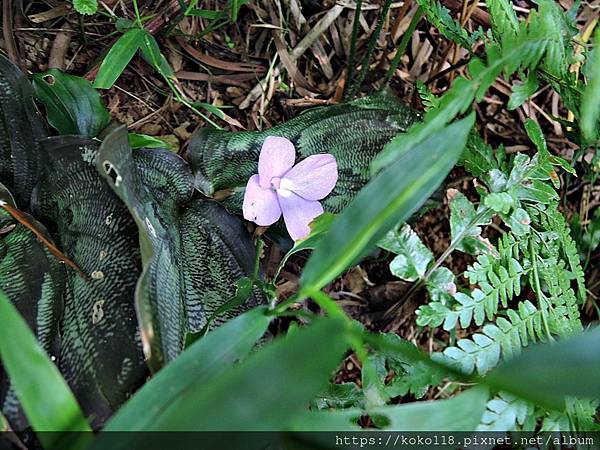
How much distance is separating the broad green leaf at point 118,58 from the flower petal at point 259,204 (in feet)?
0.83

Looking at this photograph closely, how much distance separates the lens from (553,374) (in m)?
0.39

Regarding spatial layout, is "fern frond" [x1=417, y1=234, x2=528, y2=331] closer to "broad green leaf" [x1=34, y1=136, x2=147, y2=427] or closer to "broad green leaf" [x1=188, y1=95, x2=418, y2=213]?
"broad green leaf" [x1=188, y1=95, x2=418, y2=213]

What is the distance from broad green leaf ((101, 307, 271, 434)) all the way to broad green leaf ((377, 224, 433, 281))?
0.23 metres

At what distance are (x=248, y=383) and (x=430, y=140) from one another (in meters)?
0.25

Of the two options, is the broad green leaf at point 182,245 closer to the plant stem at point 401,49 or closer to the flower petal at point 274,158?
the flower petal at point 274,158

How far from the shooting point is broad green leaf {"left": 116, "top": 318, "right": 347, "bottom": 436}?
1.14 ft

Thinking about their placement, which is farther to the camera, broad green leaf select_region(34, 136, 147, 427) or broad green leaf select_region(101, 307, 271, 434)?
broad green leaf select_region(34, 136, 147, 427)

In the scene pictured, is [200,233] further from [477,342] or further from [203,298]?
[477,342]

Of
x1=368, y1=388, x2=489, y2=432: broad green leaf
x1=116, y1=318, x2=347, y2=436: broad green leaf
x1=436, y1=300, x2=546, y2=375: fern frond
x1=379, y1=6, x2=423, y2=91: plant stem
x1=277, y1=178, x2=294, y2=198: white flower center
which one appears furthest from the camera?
x1=379, y1=6, x2=423, y2=91: plant stem

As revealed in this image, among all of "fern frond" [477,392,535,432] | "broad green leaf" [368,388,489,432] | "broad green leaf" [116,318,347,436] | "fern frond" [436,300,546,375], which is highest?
"broad green leaf" [116,318,347,436]

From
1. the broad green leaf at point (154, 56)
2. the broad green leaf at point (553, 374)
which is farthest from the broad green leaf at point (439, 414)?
the broad green leaf at point (154, 56)

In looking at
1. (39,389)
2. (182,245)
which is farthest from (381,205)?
(182,245)

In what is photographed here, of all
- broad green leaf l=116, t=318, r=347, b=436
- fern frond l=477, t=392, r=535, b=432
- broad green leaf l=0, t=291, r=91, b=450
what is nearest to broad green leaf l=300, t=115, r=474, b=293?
broad green leaf l=116, t=318, r=347, b=436

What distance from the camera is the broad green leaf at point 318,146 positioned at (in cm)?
82
